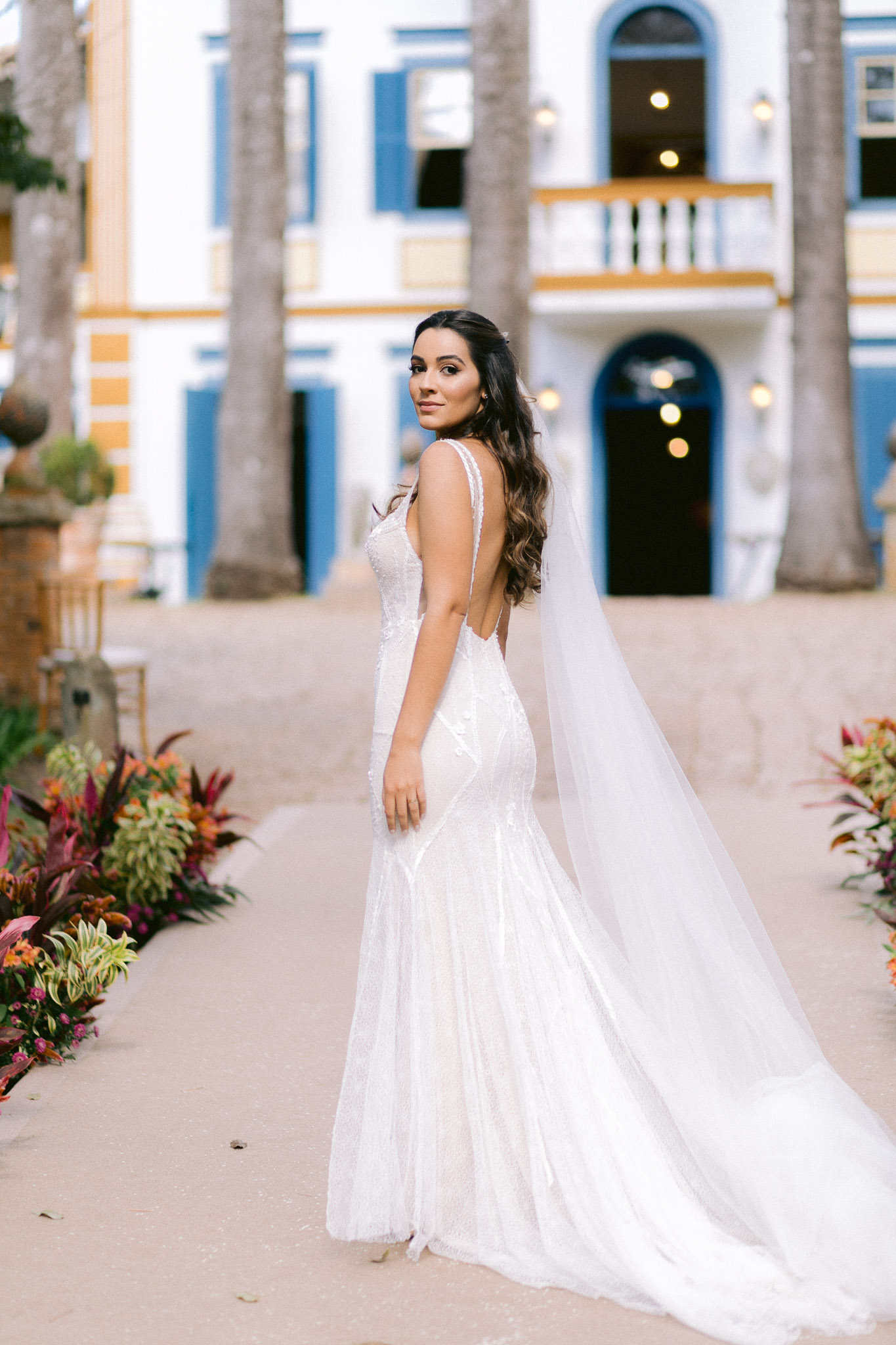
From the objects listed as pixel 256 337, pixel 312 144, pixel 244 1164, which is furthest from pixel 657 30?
pixel 244 1164

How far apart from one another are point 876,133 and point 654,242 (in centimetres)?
319

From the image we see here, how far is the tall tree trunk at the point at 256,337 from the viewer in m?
16.8

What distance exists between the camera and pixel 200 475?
65.5 ft

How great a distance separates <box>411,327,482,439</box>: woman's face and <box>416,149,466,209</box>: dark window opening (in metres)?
17.0

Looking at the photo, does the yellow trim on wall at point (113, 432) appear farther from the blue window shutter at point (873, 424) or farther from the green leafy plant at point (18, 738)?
the green leafy plant at point (18, 738)

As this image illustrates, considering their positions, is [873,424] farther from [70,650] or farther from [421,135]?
[70,650]

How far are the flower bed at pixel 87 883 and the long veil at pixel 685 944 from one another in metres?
1.45

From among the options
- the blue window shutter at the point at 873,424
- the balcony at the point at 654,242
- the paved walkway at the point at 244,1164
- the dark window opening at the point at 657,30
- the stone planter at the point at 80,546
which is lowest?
the paved walkway at the point at 244,1164

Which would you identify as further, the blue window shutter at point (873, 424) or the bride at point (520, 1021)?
the blue window shutter at point (873, 424)

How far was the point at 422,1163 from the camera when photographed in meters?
3.16

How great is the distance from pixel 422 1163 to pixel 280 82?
15.7 m

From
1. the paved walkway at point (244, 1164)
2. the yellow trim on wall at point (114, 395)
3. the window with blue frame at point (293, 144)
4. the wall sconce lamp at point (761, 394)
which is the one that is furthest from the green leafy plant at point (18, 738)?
the window with blue frame at point (293, 144)

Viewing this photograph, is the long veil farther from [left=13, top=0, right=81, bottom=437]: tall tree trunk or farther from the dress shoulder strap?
[left=13, top=0, right=81, bottom=437]: tall tree trunk

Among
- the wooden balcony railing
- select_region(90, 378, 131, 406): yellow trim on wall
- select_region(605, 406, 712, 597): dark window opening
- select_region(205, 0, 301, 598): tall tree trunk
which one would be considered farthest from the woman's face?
select_region(90, 378, 131, 406): yellow trim on wall
